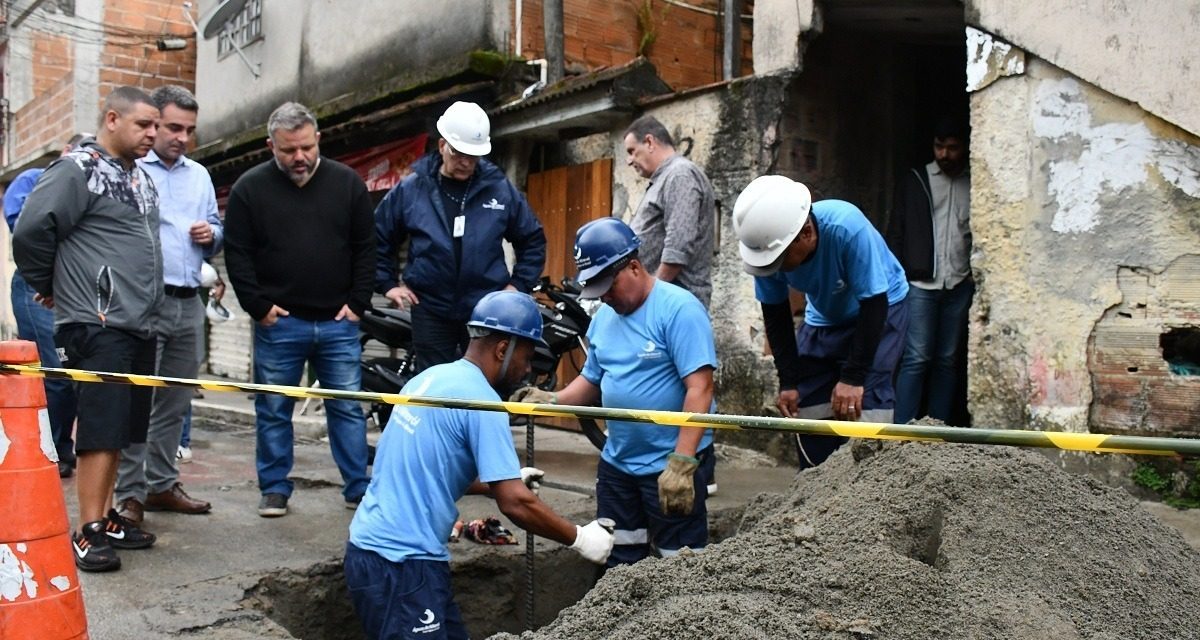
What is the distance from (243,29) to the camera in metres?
13.3

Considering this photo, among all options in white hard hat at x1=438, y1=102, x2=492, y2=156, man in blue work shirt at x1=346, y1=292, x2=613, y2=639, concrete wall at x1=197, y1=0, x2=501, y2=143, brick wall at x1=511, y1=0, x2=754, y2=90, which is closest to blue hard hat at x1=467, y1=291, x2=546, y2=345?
man in blue work shirt at x1=346, y1=292, x2=613, y2=639

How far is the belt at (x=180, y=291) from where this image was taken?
442cm

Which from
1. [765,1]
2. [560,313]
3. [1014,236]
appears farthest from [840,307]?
[765,1]

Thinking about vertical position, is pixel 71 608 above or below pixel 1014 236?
below

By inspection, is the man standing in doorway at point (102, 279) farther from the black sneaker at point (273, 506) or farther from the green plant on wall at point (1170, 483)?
the green plant on wall at point (1170, 483)

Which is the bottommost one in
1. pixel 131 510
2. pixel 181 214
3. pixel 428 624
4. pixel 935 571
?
pixel 428 624

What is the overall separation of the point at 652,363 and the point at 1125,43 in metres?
2.84

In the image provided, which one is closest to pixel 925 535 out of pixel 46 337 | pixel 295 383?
pixel 295 383

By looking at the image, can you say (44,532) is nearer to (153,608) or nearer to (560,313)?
(153,608)

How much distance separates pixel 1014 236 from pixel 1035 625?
317cm

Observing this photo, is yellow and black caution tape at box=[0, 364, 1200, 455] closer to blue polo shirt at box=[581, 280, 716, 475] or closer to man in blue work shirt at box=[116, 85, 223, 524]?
blue polo shirt at box=[581, 280, 716, 475]

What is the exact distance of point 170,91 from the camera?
4.36m

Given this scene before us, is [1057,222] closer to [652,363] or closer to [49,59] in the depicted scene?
[652,363]

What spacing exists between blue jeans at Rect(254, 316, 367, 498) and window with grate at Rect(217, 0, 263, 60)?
9.28 metres
